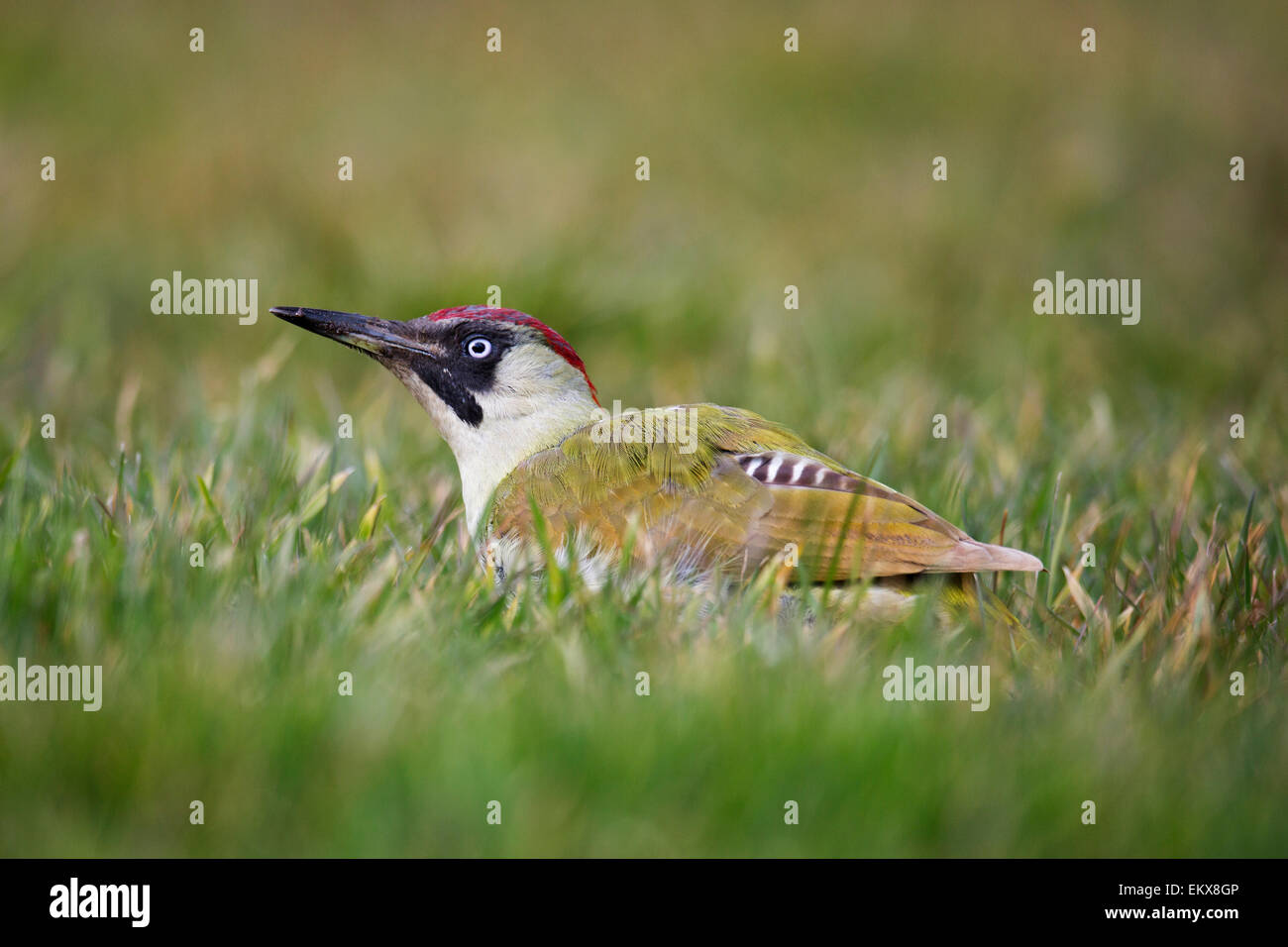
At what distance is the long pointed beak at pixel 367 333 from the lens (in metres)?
4.06

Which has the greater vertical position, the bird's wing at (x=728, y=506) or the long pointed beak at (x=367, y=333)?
the long pointed beak at (x=367, y=333)

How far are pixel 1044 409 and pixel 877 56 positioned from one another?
13.8 ft

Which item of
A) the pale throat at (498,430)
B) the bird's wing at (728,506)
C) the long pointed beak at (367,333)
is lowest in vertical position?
the bird's wing at (728,506)

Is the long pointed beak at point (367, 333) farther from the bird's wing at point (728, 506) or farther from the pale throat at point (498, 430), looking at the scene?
the bird's wing at point (728, 506)

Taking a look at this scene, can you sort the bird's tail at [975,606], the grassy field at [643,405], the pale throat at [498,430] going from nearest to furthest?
A: the grassy field at [643,405] < the bird's tail at [975,606] < the pale throat at [498,430]

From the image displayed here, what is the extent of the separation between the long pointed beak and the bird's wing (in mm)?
558

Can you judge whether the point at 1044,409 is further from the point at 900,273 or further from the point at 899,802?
the point at 899,802

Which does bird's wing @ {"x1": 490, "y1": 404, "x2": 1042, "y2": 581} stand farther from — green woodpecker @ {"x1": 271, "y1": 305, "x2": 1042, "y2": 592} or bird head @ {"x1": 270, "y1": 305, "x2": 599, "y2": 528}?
bird head @ {"x1": 270, "y1": 305, "x2": 599, "y2": 528}

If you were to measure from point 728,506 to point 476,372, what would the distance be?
104 centimetres

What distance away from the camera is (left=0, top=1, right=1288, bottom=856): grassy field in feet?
7.98

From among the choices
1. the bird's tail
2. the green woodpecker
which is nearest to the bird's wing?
the green woodpecker

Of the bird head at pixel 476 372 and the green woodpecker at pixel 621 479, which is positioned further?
the bird head at pixel 476 372

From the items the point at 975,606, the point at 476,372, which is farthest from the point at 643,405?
the point at 975,606

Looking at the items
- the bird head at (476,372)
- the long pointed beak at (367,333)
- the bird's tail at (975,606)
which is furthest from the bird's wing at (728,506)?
the long pointed beak at (367,333)
